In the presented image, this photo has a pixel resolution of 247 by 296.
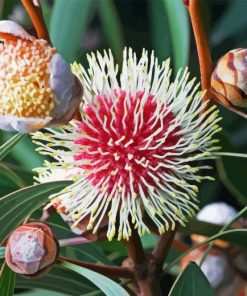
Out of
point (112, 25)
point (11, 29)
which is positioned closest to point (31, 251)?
point (11, 29)

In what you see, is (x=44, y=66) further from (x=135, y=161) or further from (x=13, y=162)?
(x=13, y=162)

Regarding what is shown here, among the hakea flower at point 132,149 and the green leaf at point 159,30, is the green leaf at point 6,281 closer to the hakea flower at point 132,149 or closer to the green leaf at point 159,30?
the hakea flower at point 132,149

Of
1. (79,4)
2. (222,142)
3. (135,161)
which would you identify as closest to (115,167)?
(135,161)

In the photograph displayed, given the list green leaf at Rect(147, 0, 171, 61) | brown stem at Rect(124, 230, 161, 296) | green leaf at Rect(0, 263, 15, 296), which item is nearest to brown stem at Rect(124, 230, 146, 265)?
brown stem at Rect(124, 230, 161, 296)

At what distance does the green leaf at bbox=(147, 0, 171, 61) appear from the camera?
1060mm

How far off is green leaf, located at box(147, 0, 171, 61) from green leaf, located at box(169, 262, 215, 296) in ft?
1.57

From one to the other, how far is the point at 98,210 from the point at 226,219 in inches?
11.9

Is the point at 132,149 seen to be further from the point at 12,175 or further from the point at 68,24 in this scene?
the point at 68,24

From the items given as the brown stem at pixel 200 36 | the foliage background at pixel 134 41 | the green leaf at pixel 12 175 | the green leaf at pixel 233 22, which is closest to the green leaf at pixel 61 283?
the foliage background at pixel 134 41

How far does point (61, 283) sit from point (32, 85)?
0.31 m

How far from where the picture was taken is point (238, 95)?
0.57 metres

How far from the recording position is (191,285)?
63cm

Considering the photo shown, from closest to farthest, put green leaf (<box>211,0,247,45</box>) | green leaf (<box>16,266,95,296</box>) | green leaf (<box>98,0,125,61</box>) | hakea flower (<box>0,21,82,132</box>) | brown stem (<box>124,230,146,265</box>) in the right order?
hakea flower (<box>0,21,82,132</box>) → brown stem (<box>124,230,146,265</box>) → green leaf (<box>16,266,95,296</box>) → green leaf (<box>98,0,125,61</box>) → green leaf (<box>211,0,247,45</box>)

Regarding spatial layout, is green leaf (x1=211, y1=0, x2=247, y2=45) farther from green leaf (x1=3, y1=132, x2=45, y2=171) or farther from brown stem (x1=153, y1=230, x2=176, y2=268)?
brown stem (x1=153, y1=230, x2=176, y2=268)
